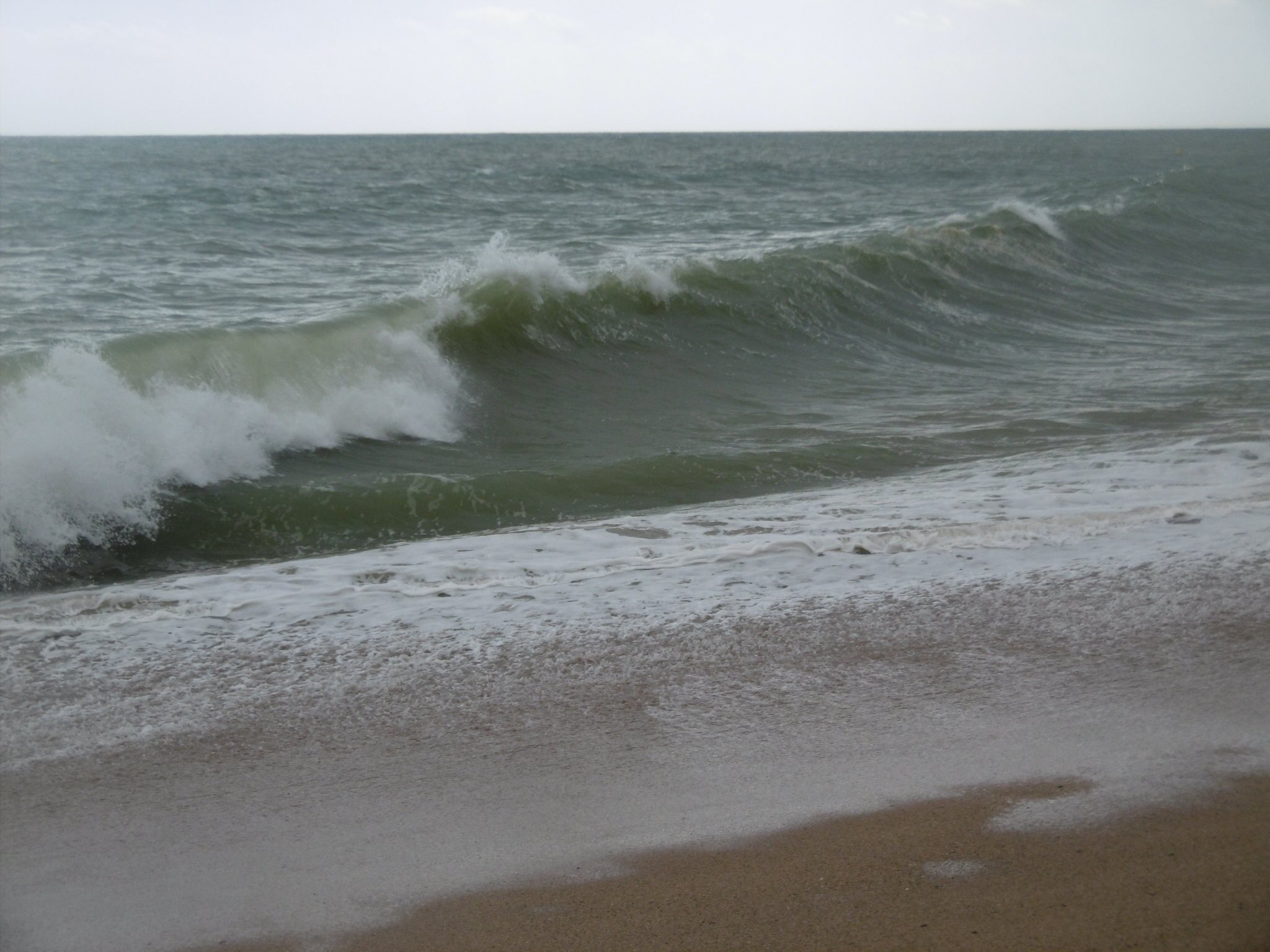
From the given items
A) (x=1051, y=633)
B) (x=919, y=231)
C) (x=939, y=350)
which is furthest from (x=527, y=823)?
(x=919, y=231)

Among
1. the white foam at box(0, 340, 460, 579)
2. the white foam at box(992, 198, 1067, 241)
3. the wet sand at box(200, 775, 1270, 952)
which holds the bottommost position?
the wet sand at box(200, 775, 1270, 952)

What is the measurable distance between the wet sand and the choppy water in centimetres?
341

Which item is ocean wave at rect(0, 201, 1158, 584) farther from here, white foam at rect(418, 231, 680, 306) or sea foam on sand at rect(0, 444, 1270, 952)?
sea foam on sand at rect(0, 444, 1270, 952)

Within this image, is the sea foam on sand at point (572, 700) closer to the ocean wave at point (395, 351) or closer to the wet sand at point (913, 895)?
the wet sand at point (913, 895)

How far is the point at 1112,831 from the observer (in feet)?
8.73

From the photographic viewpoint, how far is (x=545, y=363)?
10.1 m

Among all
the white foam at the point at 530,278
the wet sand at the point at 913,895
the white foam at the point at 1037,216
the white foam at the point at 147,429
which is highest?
the white foam at the point at 1037,216

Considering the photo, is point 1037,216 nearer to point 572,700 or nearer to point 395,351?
point 395,351

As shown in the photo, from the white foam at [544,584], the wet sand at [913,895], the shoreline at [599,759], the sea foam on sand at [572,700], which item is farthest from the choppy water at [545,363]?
the wet sand at [913,895]

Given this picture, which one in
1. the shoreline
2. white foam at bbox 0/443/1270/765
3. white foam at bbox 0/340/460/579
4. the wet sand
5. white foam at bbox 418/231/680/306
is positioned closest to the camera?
the wet sand

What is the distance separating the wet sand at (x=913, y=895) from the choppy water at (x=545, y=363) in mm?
3406

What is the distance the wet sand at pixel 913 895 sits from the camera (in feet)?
7.58

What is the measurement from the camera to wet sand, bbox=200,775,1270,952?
2.31 metres

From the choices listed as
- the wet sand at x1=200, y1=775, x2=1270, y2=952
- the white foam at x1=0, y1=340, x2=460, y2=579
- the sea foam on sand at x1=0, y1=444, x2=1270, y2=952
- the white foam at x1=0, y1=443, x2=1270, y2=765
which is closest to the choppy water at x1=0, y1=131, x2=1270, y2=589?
the white foam at x1=0, y1=340, x2=460, y2=579
